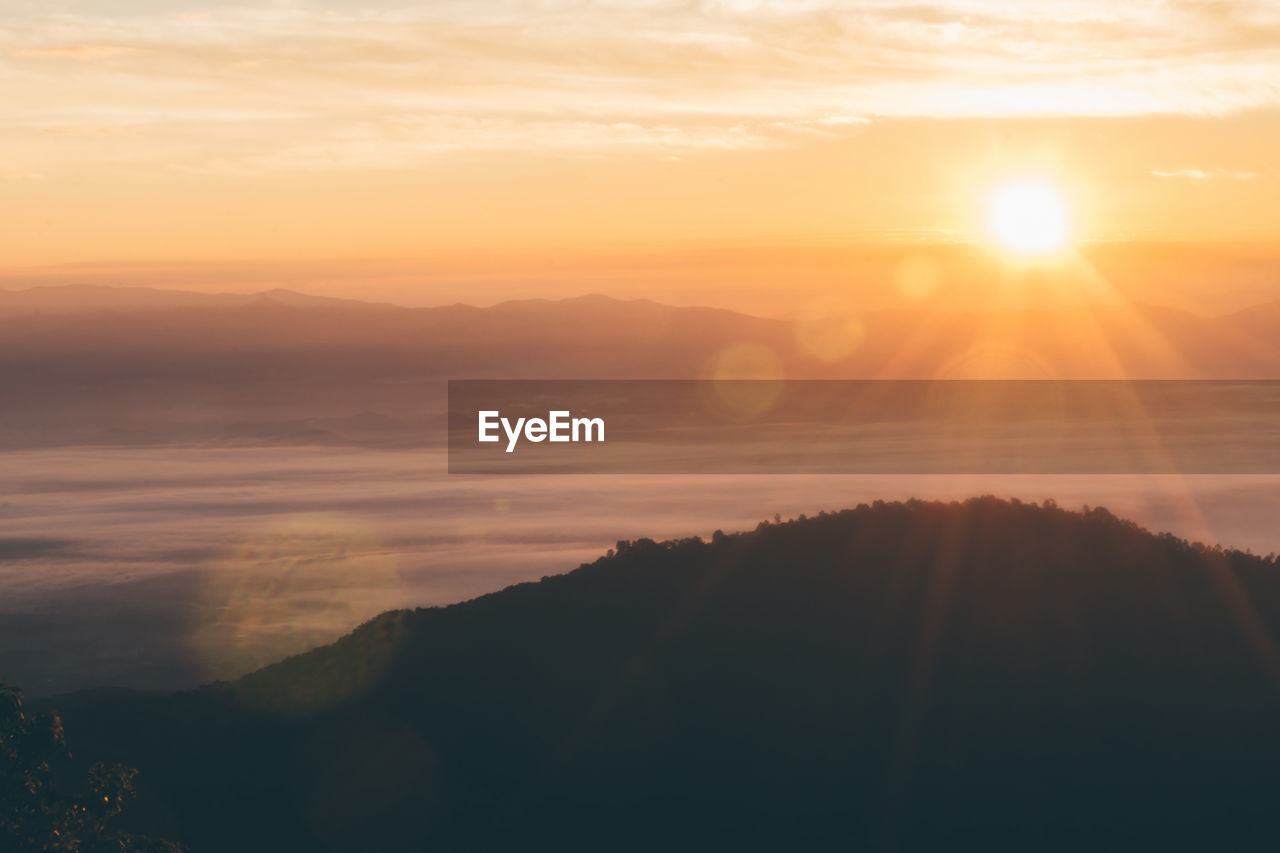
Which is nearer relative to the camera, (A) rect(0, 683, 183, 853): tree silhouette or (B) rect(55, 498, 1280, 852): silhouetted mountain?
(A) rect(0, 683, 183, 853): tree silhouette

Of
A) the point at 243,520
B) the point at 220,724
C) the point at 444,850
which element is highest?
the point at 243,520

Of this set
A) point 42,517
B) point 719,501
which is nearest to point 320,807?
point 719,501

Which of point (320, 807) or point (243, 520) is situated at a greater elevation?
point (243, 520)

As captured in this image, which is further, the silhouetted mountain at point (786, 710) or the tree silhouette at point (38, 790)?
the silhouetted mountain at point (786, 710)

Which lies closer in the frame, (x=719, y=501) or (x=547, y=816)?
(x=547, y=816)

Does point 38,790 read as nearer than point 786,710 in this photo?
Yes

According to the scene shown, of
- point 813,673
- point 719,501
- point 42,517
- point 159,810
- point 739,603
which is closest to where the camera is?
point 159,810

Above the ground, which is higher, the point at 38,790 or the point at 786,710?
the point at 38,790

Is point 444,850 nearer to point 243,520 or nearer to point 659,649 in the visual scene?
point 659,649
